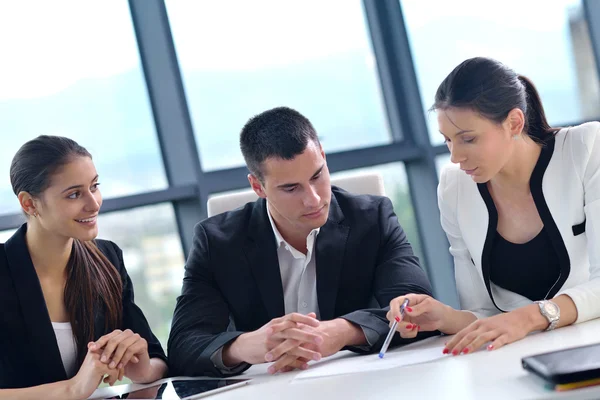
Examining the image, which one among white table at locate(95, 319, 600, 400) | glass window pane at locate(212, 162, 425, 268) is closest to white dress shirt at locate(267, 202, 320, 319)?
white table at locate(95, 319, 600, 400)

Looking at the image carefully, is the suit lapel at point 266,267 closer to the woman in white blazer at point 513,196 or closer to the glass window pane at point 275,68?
the woman in white blazer at point 513,196

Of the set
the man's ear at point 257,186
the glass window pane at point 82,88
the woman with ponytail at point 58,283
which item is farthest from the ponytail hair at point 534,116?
the glass window pane at point 82,88

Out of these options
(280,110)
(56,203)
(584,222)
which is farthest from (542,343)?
(56,203)

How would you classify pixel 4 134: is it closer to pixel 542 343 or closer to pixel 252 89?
pixel 252 89

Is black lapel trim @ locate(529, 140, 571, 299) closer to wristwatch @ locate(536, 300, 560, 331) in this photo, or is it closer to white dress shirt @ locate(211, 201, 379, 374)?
wristwatch @ locate(536, 300, 560, 331)

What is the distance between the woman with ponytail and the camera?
2174mm

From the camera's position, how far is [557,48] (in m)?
4.51

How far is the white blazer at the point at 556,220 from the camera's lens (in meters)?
2.08

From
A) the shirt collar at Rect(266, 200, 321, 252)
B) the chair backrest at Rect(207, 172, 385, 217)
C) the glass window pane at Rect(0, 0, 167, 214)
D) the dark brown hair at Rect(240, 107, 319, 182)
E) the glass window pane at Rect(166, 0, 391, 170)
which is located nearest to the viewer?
the dark brown hair at Rect(240, 107, 319, 182)

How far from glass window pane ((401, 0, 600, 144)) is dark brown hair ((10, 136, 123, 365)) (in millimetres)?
2338

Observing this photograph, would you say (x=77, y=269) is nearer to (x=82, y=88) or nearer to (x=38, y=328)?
(x=38, y=328)

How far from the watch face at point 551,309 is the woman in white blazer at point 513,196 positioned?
235 millimetres

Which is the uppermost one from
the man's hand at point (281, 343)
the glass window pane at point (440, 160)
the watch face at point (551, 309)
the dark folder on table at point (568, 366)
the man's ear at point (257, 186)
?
the man's ear at point (257, 186)

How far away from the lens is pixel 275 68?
3.99 m
